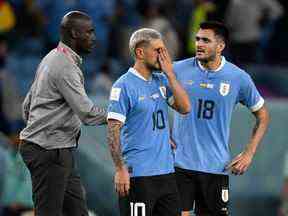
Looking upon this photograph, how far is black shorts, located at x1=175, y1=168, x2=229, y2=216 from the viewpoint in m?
9.12

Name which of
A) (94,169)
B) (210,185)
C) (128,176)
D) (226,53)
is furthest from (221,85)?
(226,53)

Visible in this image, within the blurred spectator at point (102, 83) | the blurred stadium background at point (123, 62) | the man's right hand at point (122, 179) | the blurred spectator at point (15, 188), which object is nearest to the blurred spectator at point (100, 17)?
the blurred stadium background at point (123, 62)

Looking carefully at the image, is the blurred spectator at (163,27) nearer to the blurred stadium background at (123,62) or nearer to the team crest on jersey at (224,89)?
the blurred stadium background at (123,62)

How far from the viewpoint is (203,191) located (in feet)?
30.0

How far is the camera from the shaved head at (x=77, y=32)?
27.2 ft

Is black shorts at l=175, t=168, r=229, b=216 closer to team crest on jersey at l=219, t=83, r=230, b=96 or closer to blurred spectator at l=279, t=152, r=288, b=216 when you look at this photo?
team crest on jersey at l=219, t=83, r=230, b=96

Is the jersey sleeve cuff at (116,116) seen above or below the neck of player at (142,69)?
below

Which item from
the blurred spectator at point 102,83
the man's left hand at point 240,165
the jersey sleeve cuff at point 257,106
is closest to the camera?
the man's left hand at point 240,165

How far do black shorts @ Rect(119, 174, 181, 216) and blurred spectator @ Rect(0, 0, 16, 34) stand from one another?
7.67 m

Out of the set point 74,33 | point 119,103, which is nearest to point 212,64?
point 119,103

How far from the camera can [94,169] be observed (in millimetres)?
12578

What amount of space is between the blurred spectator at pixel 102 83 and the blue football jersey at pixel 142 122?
671 cm

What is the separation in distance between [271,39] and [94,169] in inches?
260

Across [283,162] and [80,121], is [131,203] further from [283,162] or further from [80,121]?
[283,162]
